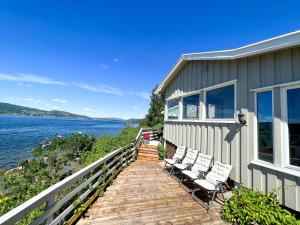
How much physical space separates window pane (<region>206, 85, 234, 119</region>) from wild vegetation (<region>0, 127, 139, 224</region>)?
4.30 metres

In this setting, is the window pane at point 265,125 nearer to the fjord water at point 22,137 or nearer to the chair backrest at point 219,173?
the chair backrest at point 219,173

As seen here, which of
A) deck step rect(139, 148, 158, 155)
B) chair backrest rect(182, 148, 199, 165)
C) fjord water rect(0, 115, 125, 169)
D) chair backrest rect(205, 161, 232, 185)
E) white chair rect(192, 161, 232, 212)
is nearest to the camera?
white chair rect(192, 161, 232, 212)

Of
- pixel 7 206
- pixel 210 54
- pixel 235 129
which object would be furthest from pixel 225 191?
pixel 7 206

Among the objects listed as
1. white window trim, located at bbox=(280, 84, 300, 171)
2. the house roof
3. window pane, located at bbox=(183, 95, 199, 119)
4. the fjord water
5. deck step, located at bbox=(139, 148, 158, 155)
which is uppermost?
the house roof

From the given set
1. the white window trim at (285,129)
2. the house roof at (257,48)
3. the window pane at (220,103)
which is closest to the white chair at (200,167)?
the window pane at (220,103)

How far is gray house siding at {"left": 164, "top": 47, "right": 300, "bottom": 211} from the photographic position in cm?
366

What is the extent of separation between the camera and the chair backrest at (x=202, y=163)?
588cm

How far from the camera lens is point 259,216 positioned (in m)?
3.34

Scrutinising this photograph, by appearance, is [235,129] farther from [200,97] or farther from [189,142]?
[189,142]

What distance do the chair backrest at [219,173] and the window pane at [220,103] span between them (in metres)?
1.36

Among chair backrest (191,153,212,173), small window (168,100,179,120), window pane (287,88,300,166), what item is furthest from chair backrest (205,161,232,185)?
small window (168,100,179,120)

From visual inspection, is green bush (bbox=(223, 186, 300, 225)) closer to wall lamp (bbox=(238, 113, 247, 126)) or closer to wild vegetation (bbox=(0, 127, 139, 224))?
wall lamp (bbox=(238, 113, 247, 126))

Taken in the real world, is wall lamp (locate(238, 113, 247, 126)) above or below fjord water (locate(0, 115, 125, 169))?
above

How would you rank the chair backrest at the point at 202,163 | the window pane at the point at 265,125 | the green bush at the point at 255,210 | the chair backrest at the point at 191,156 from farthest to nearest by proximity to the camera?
the chair backrest at the point at 191,156 → the chair backrest at the point at 202,163 → the window pane at the point at 265,125 → the green bush at the point at 255,210
